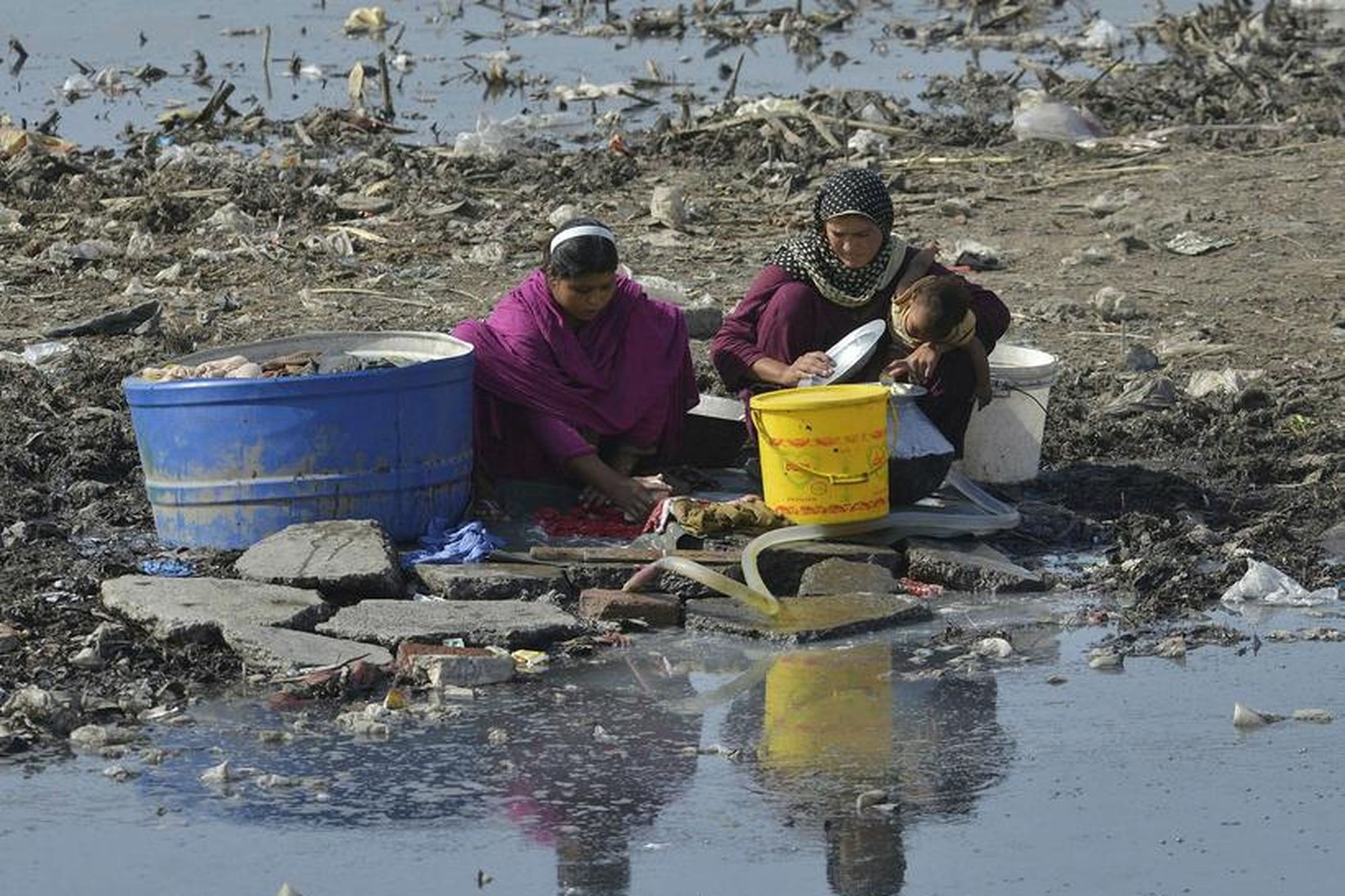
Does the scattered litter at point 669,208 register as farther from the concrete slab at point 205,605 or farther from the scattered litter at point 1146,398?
the concrete slab at point 205,605

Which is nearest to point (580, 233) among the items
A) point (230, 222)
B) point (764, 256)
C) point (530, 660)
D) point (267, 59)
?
point (530, 660)

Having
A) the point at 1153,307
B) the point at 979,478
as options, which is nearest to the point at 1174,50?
the point at 1153,307

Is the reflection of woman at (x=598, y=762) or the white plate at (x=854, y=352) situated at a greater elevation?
the white plate at (x=854, y=352)

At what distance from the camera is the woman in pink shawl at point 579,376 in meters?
6.79

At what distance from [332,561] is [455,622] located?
495mm

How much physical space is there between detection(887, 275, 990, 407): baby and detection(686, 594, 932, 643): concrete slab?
94 centimetres

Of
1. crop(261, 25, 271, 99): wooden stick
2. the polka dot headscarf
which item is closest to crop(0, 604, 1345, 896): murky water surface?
the polka dot headscarf

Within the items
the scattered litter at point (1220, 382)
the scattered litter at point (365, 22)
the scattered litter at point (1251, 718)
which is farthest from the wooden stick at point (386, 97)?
the scattered litter at point (1251, 718)

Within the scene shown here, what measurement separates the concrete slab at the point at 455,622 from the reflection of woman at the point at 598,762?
177 mm

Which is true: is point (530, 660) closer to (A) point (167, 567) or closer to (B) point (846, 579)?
(B) point (846, 579)

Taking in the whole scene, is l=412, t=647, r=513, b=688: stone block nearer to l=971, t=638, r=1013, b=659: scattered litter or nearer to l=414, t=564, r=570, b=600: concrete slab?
l=414, t=564, r=570, b=600: concrete slab

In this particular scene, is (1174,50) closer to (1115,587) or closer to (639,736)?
(1115,587)

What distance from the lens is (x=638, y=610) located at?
19.5 ft

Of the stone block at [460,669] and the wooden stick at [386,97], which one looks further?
the wooden stick at [386,97]
